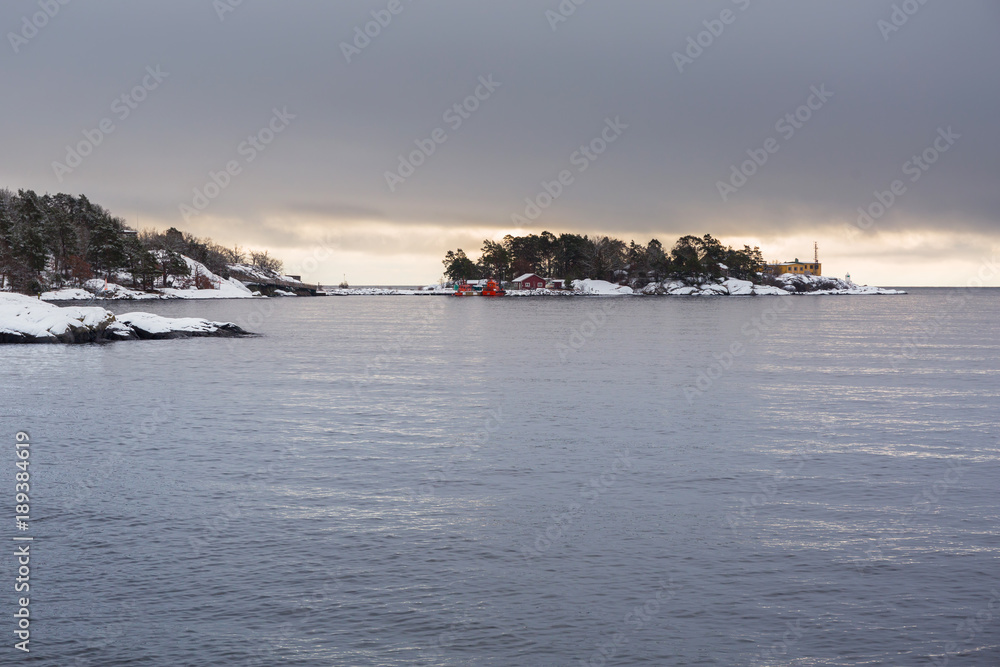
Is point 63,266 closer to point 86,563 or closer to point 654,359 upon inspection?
point 654,359

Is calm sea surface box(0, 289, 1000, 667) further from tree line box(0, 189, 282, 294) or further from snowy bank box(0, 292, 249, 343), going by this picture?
tree line box(0, 189, 282, 294)

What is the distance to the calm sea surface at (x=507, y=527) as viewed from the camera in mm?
10992

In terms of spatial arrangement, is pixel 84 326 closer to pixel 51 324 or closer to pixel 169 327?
pixel 51 324

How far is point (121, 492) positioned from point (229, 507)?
126 inches

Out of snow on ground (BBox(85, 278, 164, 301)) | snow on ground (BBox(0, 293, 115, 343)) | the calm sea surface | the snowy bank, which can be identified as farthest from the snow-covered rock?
snow on ground (BBox(85, 278, 164, 301))

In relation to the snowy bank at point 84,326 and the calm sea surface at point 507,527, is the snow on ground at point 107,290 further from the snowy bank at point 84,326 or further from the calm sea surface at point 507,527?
the calm sea surface at point 507,527

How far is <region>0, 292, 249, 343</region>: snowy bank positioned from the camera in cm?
6475

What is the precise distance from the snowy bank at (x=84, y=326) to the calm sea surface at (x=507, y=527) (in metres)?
31.8

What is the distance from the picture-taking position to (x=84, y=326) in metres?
65.9

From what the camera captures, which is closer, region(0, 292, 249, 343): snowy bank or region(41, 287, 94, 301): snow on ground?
region(0, 292, 249, 343): snowy bank

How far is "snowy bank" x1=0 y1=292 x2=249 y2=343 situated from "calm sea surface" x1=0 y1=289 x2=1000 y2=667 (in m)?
31.8

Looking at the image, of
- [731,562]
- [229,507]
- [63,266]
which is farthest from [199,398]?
[63,266]

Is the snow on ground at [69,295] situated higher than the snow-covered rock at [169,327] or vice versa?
the snow on ground at [69,295]

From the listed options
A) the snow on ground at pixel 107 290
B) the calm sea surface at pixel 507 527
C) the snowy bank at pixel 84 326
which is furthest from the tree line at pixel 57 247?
the calm sea surface at pixel 507 527
